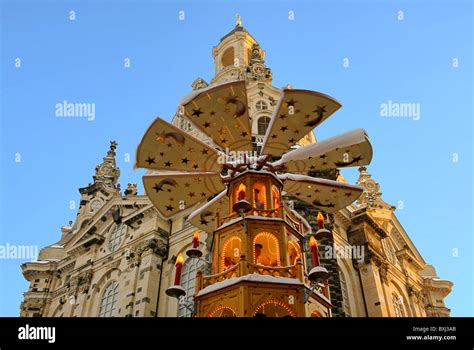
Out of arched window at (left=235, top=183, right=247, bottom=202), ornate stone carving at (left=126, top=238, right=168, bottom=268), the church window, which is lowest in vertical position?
arched window at (left=235, top=183, right=247, bottom=202)

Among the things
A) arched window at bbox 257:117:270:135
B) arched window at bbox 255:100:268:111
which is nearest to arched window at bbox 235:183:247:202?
arched window at bbox 257:117:270:135

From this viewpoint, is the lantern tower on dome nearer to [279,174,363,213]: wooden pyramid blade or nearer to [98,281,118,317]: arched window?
[279,174,363,213]: wooden pyramid blade

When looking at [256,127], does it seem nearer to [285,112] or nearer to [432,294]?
[285,112]

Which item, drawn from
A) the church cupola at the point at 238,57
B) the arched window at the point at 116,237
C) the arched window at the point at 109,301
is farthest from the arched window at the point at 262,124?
the arched window at the point at 109,301

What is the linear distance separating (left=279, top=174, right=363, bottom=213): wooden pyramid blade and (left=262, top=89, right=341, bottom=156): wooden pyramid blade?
1.15 m

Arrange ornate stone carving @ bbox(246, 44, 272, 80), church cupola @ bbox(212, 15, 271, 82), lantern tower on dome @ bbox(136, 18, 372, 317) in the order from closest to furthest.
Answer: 1. lantern tower on dome @ bbox(136, 18, 372, 317)
2. ornate stone carving @ bbox(246, 44, 272, 80)
3. church cupola @ bbox(212, 15, 271, 82)

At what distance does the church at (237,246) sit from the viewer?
1196 cm

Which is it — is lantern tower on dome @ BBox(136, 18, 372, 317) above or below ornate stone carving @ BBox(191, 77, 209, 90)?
below

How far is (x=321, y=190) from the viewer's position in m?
15.6

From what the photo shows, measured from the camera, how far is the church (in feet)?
39.2
